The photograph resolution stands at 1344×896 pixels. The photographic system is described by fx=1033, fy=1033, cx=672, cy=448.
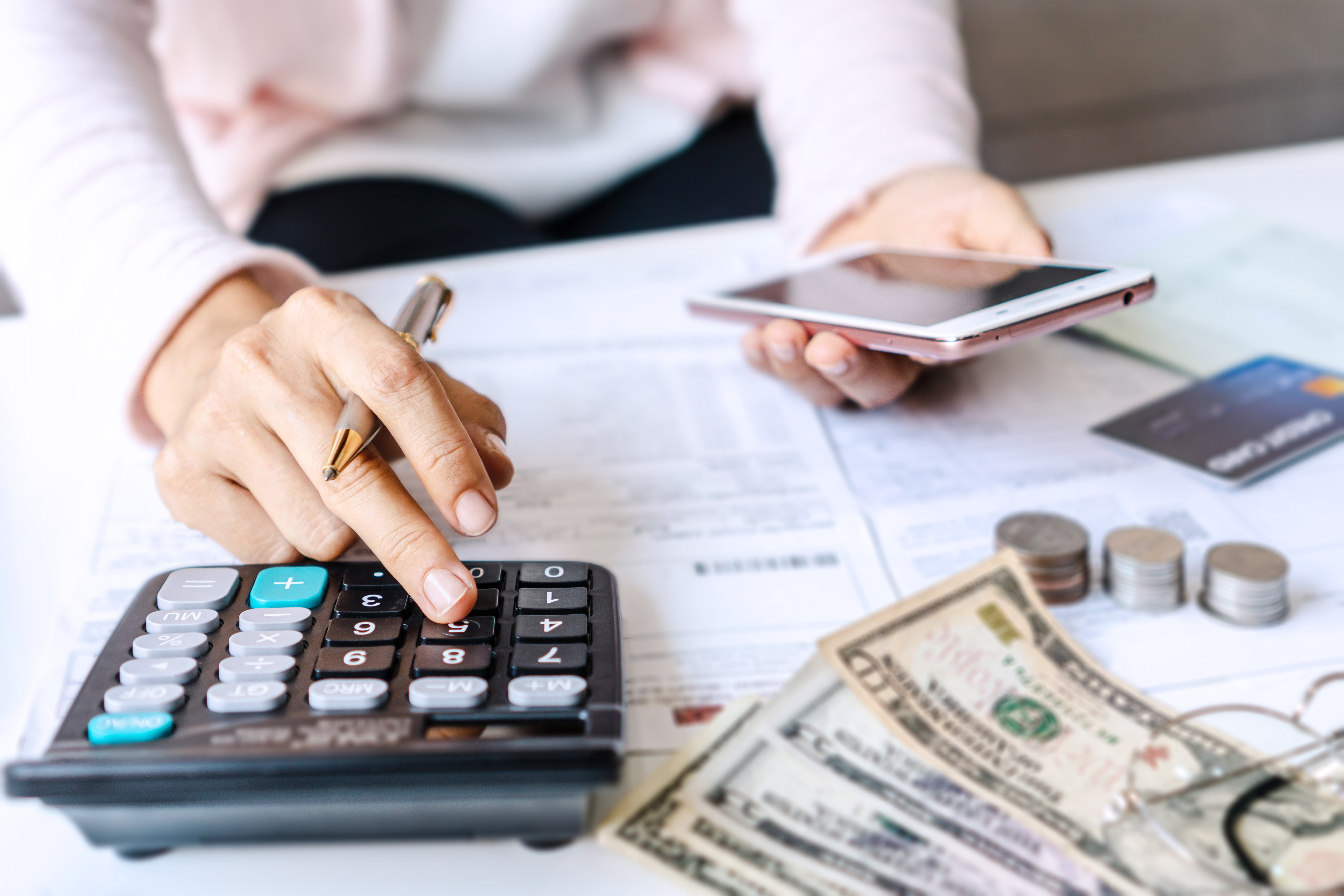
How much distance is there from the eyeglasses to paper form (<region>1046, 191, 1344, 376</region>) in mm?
290

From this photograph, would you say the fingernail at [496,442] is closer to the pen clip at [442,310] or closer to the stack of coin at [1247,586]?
the pen clip at [442,310]

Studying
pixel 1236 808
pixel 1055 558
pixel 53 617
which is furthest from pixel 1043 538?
pixel 53 617

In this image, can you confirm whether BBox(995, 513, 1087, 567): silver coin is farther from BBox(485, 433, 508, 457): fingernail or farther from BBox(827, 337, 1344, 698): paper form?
BBox(485, 433, 508, 457): fingernail

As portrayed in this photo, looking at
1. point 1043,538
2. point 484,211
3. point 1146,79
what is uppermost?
point 1043,538

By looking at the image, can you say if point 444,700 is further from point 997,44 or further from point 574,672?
point 997,44

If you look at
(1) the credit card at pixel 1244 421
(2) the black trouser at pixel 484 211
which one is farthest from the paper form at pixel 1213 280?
(2) the black trouser at pixel 484 211

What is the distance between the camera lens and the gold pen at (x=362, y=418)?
1.18 feet

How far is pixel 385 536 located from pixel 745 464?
0.19m

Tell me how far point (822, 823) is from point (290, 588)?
0.19 metres

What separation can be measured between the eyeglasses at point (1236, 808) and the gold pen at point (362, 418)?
265mm

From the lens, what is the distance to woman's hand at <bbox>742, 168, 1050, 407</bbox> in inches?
18.5

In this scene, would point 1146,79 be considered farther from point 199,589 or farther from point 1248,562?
point 199,589

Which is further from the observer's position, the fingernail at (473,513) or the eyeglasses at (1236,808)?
the fingernail at (473,513)

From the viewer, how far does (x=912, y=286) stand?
18.9 inches
